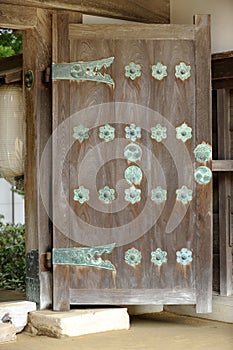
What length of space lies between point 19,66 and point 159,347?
224 cm

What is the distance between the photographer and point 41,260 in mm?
4926

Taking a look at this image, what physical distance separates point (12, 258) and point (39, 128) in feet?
9.63

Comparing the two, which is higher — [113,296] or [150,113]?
[150,113]

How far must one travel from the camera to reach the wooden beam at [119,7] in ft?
16.3

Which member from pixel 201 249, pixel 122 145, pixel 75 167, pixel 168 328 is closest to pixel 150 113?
pixel 122 145

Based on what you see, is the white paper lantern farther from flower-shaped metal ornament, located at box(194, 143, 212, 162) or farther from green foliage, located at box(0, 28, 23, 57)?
→ green foliage, located at box(0, 28, 23, 57)

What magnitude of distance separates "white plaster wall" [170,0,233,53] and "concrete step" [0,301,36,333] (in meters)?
2.23

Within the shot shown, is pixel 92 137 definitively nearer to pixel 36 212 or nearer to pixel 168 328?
pixel 36 212

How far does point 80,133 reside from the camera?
4.88 meters

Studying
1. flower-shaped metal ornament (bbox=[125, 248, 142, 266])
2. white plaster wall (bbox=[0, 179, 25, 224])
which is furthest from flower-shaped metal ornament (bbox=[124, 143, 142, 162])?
white plaster wall (bbox=[0, 179, 25, 224])

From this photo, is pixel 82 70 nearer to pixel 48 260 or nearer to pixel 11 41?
pixel 48 260

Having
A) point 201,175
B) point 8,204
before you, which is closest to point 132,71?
point 201,175

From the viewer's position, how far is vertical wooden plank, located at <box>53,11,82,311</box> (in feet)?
16.0

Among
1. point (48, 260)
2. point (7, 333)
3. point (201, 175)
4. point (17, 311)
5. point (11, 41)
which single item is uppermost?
point (11, 41)
